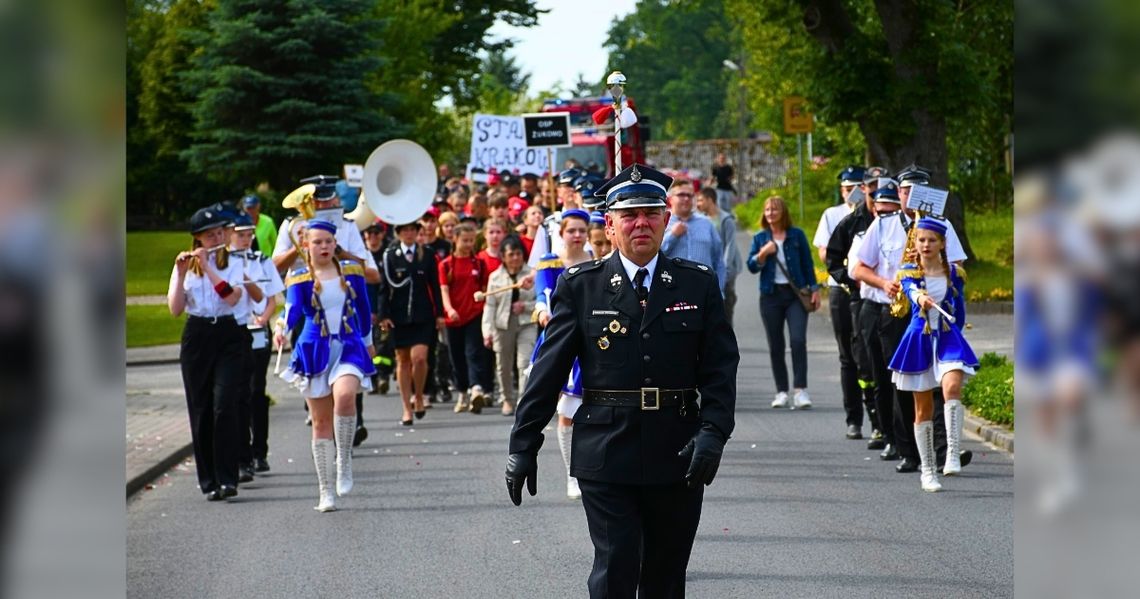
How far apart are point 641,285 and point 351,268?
5.53 metres

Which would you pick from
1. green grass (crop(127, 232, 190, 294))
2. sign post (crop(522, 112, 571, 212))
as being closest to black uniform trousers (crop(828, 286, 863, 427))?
sign post (crop(522, 112, 571, 212))

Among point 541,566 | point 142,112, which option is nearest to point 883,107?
point 541,566

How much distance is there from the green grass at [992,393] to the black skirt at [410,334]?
17.6ft

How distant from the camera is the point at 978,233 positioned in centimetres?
3500

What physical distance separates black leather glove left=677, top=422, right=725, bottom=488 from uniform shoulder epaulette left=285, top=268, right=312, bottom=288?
18.3 feet

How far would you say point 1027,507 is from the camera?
154 cm

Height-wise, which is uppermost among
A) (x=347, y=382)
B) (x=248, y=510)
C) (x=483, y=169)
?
(x=483, y=169)

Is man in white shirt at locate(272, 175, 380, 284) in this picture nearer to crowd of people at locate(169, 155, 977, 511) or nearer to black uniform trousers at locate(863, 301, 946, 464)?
crowd of people at locate(169, 155, 977, 511)

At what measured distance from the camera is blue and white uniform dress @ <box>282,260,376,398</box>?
36.0 feet

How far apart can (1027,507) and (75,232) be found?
2.97 feet

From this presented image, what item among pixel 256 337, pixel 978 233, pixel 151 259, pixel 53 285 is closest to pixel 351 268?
pixel 256 337

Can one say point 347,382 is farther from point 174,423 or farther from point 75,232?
point 75,232

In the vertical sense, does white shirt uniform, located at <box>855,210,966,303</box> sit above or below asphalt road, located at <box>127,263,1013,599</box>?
above

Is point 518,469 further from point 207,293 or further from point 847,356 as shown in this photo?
point 847,356
